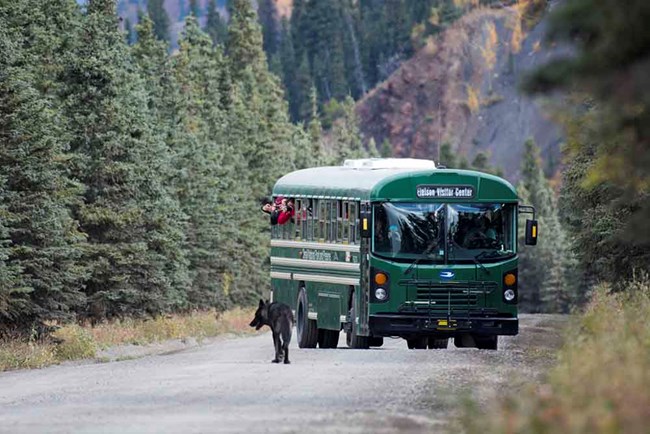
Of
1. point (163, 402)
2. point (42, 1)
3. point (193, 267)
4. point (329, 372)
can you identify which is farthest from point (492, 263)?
point (193, 267)

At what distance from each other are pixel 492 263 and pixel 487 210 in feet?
2.98

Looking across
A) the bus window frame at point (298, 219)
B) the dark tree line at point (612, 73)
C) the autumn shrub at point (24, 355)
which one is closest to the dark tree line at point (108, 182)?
the autumn shrub at point (24, 355)

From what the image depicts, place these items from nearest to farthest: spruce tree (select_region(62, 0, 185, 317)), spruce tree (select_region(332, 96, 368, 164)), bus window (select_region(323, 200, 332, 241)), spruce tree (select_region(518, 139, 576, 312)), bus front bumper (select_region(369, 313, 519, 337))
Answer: bus front bumper (select_region(369, 313, 519, 337)) → bus window (select_region(323, 200, 332, 241)) → spruce tree (select_region(62, 0, 185, 317)) → spruce tree (select_region(518, 139, 576, 312)) → spruce tree (select_region(332, 96, 368, 164))

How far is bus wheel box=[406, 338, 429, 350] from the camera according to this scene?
29.4m

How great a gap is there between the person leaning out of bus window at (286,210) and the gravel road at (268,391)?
13.6 feet

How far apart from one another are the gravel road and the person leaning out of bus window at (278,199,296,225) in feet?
13.6

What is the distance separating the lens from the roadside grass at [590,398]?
33.2 ft

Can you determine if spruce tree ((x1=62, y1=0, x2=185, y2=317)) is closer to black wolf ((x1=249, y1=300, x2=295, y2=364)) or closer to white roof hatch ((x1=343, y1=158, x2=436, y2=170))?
white roof hatch ((x1=343, y1=158, x2=436, y2=170))

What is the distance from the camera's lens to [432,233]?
1057 inches

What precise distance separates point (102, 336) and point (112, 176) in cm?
705

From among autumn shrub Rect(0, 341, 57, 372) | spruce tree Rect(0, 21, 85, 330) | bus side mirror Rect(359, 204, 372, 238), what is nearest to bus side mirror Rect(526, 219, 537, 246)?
bus side mirror Rect(359, 204, 372, 238)

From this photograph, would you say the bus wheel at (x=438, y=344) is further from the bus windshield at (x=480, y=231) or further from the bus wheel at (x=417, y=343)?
the bus windshield at (x=480, y=231)

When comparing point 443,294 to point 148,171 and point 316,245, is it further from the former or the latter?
point 148,171

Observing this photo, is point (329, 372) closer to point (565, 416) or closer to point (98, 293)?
point (565, 416)
